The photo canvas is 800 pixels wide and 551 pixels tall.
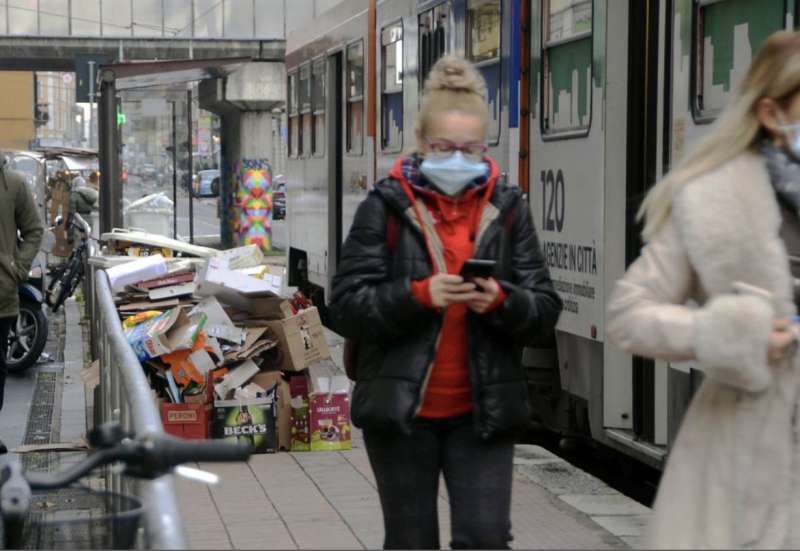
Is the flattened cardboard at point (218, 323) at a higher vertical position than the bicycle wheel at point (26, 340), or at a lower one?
higher

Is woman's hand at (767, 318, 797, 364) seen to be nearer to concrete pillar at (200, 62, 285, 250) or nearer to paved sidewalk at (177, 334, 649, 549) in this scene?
paved sidewalk at (177, 334, 649, 549)

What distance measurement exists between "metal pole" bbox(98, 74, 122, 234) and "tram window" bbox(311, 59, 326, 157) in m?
2.20

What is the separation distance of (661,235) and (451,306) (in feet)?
2.88

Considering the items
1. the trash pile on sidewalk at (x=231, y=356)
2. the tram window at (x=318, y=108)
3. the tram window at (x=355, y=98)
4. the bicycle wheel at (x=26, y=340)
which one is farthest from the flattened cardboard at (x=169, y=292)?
the tram window at (x=318, y=108)

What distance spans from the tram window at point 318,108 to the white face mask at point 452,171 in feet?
42.1

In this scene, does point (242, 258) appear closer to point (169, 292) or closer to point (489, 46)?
point (169, 292)

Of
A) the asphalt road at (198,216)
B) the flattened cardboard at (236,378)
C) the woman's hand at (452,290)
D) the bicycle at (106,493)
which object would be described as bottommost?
the asphalt road at (198,216)

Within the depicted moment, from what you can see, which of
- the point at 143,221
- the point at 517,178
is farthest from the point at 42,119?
the point at 517,178

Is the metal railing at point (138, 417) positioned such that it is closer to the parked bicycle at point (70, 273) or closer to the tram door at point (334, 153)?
the tram door at point (334, 153)

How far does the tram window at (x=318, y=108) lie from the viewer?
55.5 ft

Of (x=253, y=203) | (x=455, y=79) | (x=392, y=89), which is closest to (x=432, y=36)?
(x=392, y=89)

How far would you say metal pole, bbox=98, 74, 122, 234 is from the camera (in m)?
15.1

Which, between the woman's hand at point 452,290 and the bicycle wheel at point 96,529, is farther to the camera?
the woman's hand at point 452,290

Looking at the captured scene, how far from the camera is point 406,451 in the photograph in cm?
404
